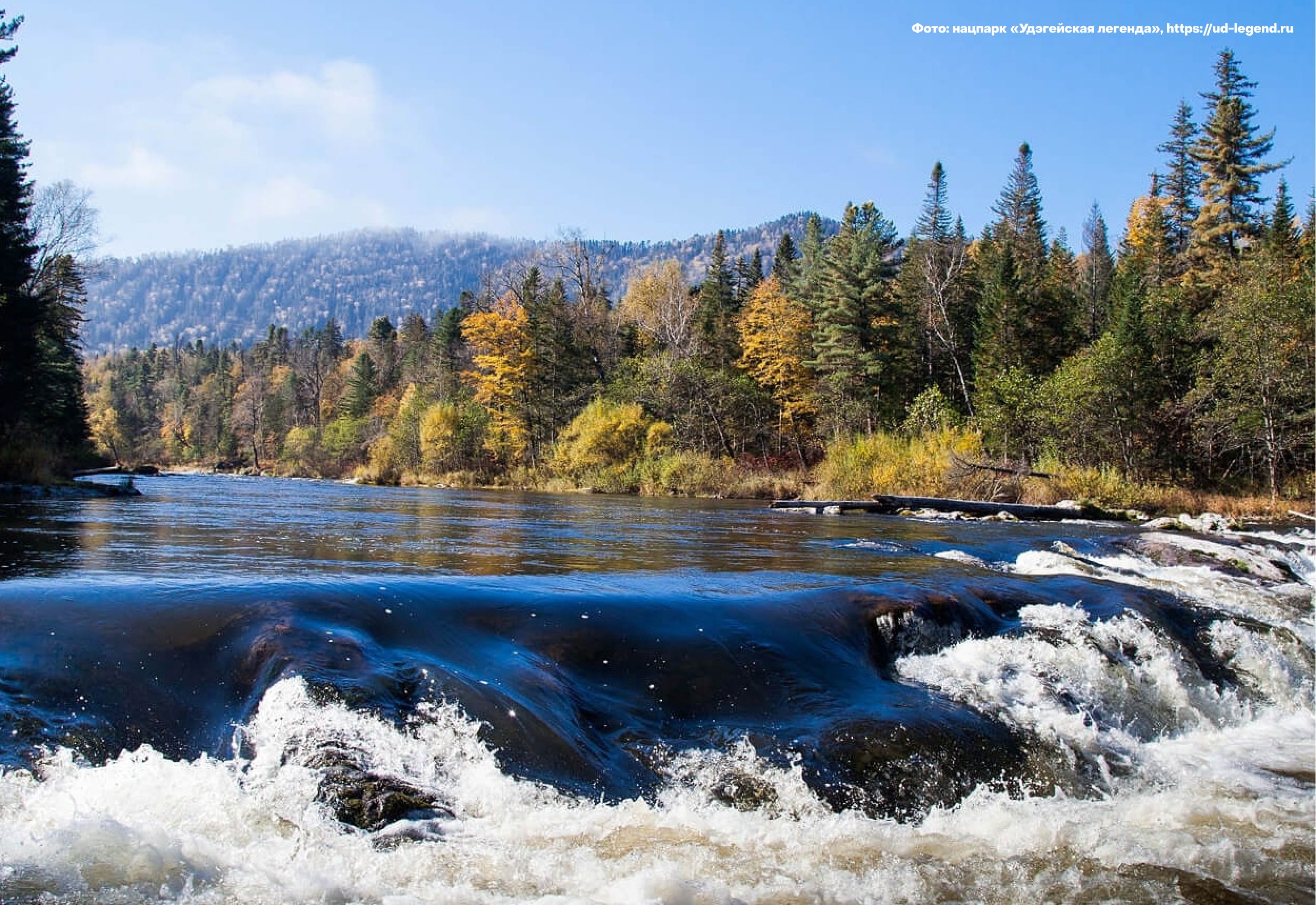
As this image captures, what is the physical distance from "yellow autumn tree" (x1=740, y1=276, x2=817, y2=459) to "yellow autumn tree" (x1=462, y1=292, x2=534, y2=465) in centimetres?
1499

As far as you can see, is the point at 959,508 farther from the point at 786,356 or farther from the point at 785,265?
the point at 785,265

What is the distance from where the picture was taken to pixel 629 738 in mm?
5609

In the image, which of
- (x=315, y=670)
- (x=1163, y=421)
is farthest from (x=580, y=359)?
(x=315, y=670)

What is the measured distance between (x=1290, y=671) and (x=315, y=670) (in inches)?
384

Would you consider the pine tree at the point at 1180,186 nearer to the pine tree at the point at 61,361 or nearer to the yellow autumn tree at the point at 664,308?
the yellow autumn tree at the point at 664,308

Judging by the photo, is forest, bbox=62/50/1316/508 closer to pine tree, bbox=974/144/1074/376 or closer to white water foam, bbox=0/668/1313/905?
pine tree, bbox=974/144/1074/376

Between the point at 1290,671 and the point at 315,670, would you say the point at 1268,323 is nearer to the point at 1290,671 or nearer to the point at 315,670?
the point at 1290,671

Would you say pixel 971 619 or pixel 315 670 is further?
pixel 971 619

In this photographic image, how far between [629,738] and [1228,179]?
57.8 metres

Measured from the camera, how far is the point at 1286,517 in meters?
25.3

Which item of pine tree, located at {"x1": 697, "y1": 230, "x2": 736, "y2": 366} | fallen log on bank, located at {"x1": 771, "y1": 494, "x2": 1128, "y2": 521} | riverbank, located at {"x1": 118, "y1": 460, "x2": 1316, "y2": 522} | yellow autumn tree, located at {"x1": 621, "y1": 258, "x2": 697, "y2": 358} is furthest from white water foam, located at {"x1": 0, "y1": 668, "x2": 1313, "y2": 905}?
pine tree, located at {"x1": 697, "y1": 230, "x2": 736, "y2": 366}

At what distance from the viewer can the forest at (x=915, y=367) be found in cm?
2953

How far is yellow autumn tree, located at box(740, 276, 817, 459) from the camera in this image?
50.8 meters

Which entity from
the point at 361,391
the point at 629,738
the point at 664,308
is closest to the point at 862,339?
the point at 664,308
